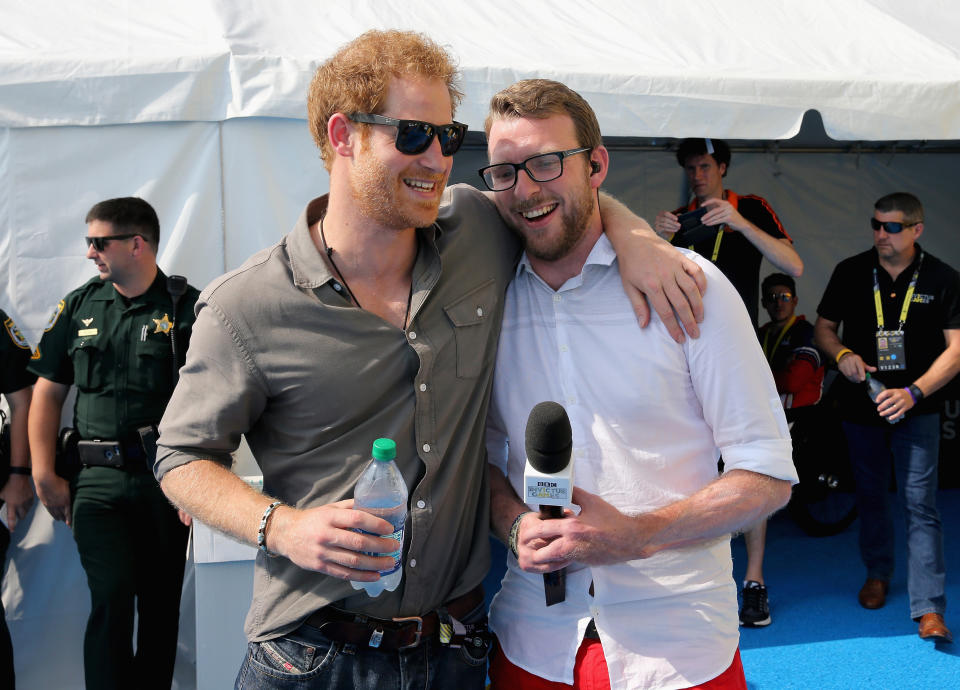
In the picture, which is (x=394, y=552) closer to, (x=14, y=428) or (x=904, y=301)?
(x=14, y=428)

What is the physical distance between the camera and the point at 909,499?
4477 mm

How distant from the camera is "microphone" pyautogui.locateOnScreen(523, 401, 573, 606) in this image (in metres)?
1.48

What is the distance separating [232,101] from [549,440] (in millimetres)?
2842

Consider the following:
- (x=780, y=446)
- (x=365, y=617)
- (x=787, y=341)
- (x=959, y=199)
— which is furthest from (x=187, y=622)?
(x=959, y=199)

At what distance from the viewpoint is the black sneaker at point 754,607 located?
454 centimetres

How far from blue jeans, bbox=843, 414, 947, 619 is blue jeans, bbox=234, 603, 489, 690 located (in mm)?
3568

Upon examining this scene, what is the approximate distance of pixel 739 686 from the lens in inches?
71.9

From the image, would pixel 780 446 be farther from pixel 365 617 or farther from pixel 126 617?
pixel 126 617

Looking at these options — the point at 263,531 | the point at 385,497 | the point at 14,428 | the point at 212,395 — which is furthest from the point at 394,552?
the point at 14,428

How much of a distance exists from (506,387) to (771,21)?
399 centimetres

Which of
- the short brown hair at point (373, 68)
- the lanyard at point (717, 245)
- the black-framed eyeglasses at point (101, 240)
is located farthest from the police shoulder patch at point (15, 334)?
the lanyard at point (717, 245)

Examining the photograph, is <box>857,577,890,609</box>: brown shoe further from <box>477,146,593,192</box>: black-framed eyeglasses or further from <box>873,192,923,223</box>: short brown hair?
<box>477,146,593,192</box>: black-framed eyeglasses

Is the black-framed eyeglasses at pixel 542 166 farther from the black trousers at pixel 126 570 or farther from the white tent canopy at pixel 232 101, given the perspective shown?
the black trousers at pixel 126 570

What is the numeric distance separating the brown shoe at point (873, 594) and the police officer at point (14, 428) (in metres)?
4.43
